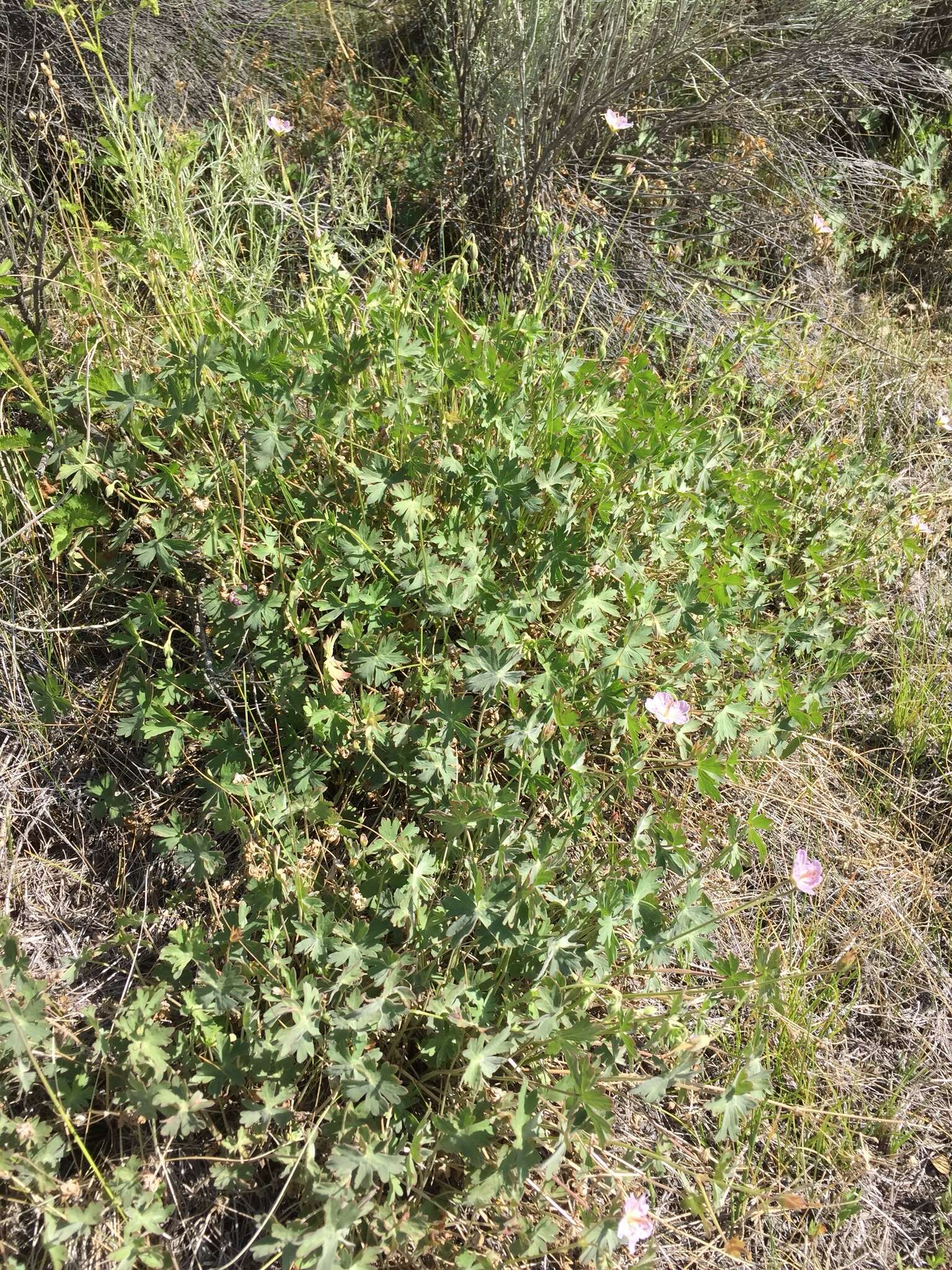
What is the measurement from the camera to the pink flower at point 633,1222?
151 cm

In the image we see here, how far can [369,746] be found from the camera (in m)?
1.79

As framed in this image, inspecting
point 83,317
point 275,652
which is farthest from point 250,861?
point 83,317

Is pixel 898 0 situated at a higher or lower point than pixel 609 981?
higher

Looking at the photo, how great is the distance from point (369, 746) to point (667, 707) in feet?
2.12

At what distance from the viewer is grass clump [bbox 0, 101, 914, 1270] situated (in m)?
1.57

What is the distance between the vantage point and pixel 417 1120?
A: 5.22ft

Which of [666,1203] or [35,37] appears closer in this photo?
[666,1203]

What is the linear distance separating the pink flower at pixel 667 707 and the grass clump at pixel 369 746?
0.09 m

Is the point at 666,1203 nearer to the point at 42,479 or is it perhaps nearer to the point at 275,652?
the point at 275,652

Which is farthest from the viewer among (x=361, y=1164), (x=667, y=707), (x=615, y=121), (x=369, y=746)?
(x=615, y=121)

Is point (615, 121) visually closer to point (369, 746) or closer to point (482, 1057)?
point (369, 746)

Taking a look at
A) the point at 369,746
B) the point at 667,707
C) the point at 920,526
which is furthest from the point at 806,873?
the point at 920,526

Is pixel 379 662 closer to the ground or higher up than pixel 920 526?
closer to the ground

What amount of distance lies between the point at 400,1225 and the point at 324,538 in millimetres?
1279
